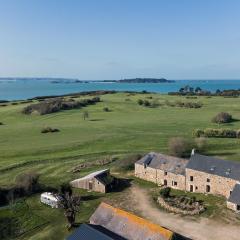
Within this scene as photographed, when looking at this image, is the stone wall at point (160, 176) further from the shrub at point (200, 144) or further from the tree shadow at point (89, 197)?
the shrub at point (200, 144)

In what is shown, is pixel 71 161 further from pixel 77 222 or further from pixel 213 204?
pixel 213 204

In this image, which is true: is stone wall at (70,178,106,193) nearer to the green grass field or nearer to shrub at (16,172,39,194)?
the green grass field

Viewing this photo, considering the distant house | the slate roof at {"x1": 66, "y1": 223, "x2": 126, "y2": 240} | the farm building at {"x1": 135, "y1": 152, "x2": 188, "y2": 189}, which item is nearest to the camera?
the slate roof at {"x1": 66, "y1": 223, "x2": 126, "y2": 240}

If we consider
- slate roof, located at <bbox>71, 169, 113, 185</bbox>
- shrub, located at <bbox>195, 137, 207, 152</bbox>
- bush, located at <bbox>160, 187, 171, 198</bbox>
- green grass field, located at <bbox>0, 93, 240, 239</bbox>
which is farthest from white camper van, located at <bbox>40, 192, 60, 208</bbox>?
shrub, located at <bbox>195, 137, 207, 152</bbox>

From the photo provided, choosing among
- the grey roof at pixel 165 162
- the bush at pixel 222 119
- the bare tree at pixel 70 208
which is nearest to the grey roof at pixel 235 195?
the grey roof at pixel 165 162

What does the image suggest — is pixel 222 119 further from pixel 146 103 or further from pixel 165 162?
pixel 165 162
